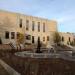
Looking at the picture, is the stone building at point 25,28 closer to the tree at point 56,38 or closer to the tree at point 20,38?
the tree at point 20,38

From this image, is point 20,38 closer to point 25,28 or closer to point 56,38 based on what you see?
point 25,28

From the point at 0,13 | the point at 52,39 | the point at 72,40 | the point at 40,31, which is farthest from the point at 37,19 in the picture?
the point at 72,40

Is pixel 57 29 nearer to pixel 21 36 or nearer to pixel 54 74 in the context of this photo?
pixel 21 36

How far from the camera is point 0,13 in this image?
56438 millimetres

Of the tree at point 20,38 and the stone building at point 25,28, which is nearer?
the stone building at point 25,28

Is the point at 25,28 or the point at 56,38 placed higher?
the point at 25,28

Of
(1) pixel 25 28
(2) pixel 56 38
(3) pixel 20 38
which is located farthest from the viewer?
(2) pixel 56 38

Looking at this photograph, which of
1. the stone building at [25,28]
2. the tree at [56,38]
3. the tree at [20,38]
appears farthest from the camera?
the tree at [56,38]

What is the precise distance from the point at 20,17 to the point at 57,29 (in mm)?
20505

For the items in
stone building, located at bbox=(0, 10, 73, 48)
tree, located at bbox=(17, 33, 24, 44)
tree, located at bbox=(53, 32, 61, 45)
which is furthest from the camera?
tree, located at bbox=(53, 32, 61, 45)

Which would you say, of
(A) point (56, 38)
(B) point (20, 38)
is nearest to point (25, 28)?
(B) point (20, 38)

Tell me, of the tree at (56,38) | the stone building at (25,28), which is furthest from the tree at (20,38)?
the tree at (56,38)

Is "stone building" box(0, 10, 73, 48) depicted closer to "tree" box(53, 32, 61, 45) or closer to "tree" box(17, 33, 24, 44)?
"tree" box(17, 33, 24, 44)

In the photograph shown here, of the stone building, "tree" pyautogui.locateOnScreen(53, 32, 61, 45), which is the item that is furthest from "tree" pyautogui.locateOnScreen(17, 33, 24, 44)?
"tree" pyautogui.locateOnScreen(53, 32, 61, 45)
